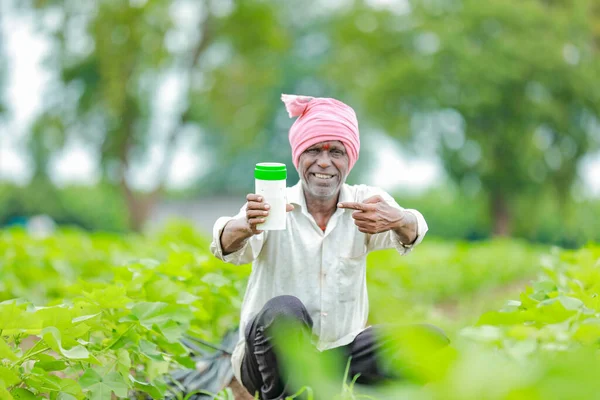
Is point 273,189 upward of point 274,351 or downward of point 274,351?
upward

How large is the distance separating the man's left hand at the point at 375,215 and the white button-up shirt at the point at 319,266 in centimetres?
16

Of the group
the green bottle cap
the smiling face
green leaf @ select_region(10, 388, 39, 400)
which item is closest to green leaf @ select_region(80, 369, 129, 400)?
green leaf @ select_region(10, 388, 39, 400)

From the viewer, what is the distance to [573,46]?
19.0m

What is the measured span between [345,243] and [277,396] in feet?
2.01

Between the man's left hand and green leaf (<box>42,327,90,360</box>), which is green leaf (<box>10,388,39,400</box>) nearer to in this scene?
green leaf (<box>42,327,90,360</box>)

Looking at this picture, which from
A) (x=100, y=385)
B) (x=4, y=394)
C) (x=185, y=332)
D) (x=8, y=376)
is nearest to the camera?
(x=4, y=394)

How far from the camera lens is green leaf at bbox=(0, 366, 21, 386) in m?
2.24

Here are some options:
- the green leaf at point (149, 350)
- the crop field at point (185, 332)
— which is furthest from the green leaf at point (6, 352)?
the green leaf at point (149, 350)

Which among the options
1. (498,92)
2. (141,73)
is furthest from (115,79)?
(498,92)

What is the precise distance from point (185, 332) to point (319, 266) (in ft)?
2.39

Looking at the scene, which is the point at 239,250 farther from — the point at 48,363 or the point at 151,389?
the point at 48,363

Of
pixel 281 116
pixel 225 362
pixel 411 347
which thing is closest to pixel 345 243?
pixel 225 362

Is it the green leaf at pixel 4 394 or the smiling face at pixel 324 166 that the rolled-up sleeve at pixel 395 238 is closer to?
the smiling face at pixel 324 166

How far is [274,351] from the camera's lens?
267cm
